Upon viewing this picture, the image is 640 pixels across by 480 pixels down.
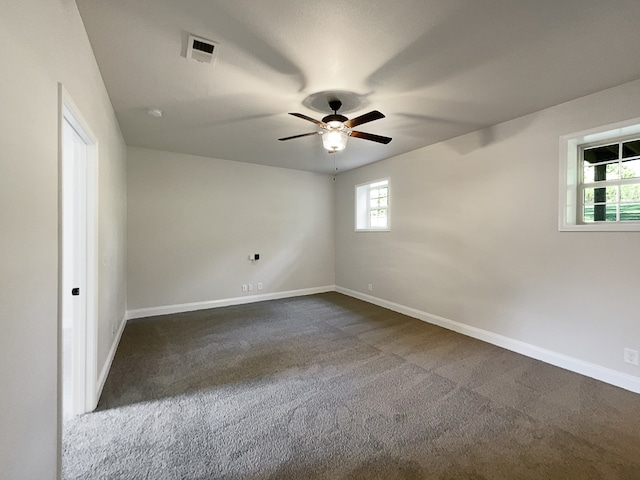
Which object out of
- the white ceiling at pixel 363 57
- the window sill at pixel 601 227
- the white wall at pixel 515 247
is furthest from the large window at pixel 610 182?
the white ceiling at pixel 363 57

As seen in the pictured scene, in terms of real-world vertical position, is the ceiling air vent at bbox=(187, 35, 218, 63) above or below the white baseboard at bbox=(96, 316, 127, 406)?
above

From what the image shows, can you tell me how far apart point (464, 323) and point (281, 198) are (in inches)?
150

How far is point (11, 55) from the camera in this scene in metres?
0.95

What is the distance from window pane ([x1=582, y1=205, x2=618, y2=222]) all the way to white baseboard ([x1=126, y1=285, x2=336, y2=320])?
174 inches

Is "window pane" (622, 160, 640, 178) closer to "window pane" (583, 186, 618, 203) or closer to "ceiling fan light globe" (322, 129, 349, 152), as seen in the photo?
"window pane" (583, 186, 618, 203)

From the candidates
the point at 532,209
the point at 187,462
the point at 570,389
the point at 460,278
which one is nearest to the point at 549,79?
the point at 532,209

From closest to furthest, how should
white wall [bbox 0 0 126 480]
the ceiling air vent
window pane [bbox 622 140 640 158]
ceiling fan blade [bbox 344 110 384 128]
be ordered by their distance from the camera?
white wall [bbox 0 0 126 480] → the ceiling air vent → ceiling fan blade [bbox 344 110 384 128] → window pane [bbox 622 140 640 158]

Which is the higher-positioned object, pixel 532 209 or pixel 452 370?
pixel 532 209

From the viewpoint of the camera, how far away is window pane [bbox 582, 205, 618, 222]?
8.70 ft

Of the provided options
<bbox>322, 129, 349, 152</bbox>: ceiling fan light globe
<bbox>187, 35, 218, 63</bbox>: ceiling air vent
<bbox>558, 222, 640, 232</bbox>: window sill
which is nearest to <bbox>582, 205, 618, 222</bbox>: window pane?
<bbox>558, 222, 640, 232</bbox>: window sill

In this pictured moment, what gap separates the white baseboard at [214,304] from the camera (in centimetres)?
430

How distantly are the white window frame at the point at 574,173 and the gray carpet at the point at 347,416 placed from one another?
144cm

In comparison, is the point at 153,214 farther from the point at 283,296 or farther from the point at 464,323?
the point at 464,323

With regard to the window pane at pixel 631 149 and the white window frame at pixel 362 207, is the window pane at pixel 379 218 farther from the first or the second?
the window pane at pixel 631 149
